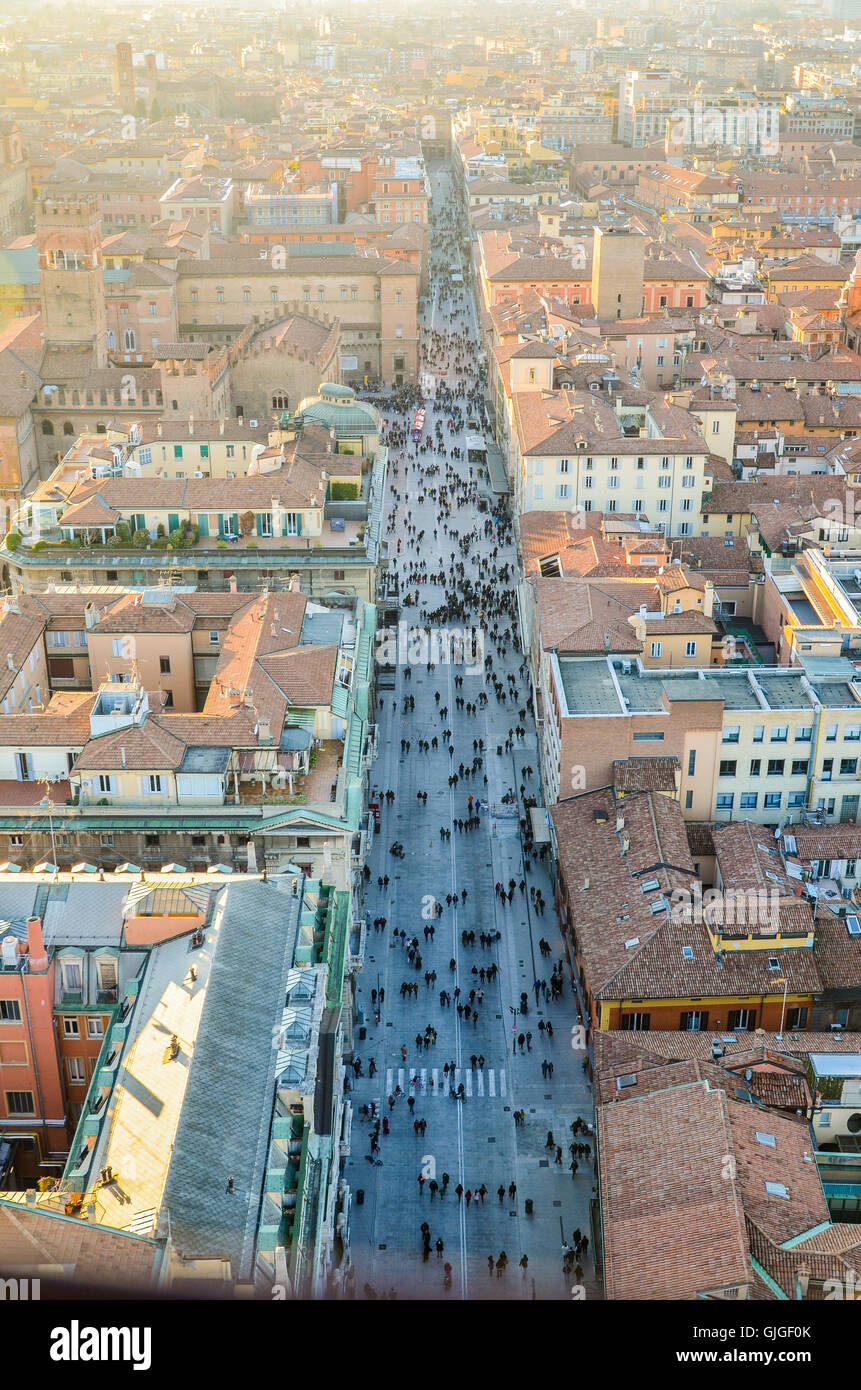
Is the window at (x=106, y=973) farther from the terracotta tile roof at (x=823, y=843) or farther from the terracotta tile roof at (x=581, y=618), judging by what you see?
the terracotta tile roof at (x=581, y=618)

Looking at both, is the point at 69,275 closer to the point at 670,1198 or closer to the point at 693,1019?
the point at 693,1019

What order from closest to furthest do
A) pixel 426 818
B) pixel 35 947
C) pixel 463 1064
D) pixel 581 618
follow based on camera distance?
pixel 35 947 < pixel 463 1064 < pixel 426 818 < pixel 581 618

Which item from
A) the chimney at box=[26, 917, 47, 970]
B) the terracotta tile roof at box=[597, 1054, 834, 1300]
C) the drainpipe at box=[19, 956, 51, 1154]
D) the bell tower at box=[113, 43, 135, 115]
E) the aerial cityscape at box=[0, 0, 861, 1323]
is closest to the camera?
the terracotta tile roof at box=[597, 1054, 834, 1300]

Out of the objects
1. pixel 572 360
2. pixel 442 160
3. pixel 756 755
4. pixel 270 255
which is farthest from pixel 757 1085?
pixel 442 160

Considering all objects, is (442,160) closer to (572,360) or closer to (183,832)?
(572,360)

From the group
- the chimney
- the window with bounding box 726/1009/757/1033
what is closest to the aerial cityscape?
the chimney

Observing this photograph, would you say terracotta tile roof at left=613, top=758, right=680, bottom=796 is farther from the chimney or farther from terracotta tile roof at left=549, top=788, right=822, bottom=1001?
the chimney

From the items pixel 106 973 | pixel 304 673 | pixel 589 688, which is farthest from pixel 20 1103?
pixel 589 688
